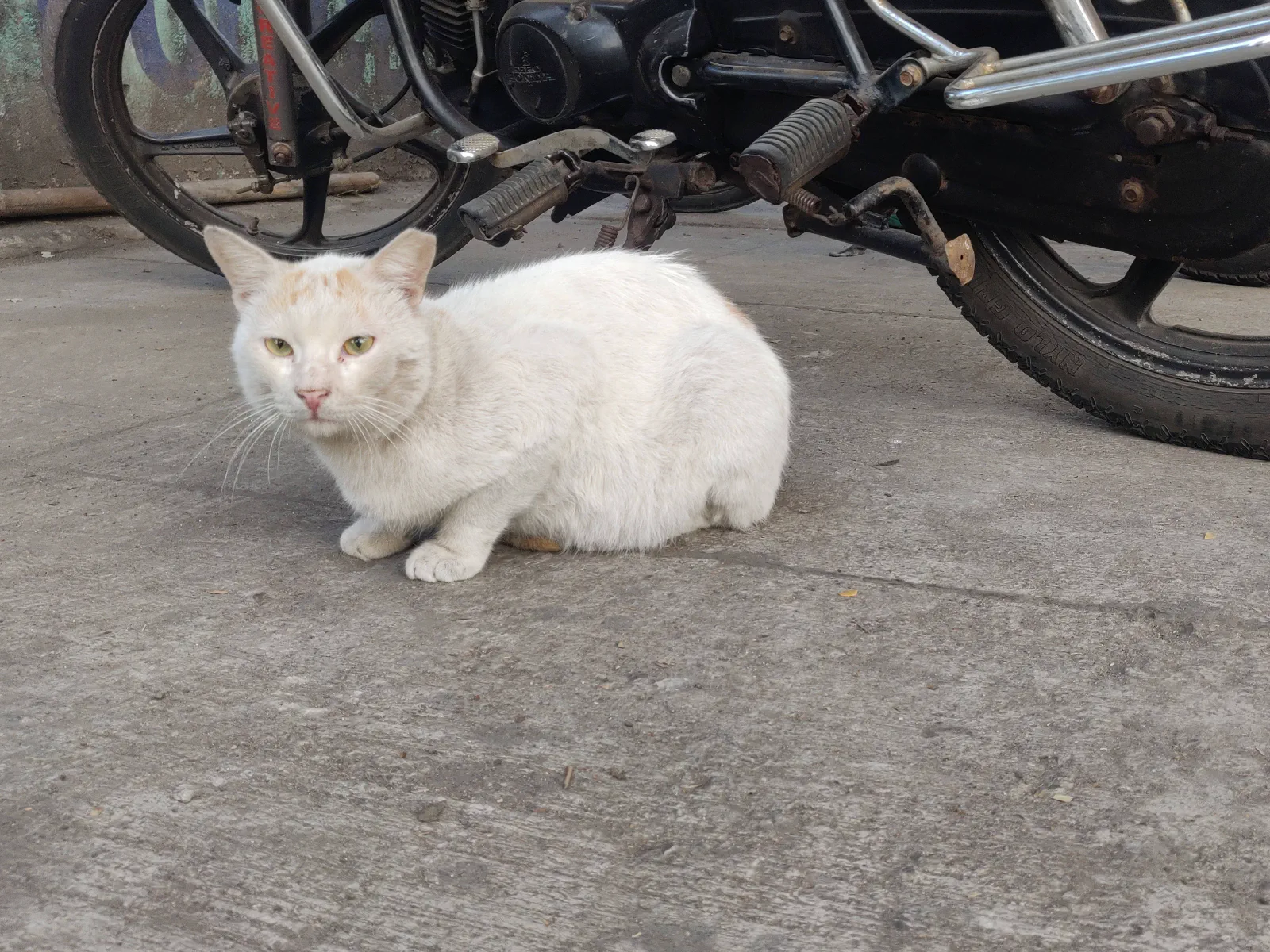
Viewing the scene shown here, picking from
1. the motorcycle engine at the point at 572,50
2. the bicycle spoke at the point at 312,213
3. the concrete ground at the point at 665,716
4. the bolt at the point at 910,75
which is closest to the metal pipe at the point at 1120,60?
the bolt at the point at 910,75

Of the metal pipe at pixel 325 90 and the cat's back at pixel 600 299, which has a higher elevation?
the metal pipe at pixel 325 90

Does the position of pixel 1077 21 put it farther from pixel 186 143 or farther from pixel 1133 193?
pixel 186 143

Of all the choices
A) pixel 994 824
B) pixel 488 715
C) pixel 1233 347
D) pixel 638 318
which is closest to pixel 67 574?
pixel 488 715

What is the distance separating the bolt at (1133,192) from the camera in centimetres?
285

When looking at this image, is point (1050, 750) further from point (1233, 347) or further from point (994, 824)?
point (1233, 347)

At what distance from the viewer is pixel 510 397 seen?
238cm

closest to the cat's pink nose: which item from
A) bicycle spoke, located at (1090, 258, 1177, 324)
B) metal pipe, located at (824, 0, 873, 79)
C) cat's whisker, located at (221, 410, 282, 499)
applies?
cat's whisker, located at (221, 410, 282, 499)

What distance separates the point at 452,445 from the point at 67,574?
2.68 feet

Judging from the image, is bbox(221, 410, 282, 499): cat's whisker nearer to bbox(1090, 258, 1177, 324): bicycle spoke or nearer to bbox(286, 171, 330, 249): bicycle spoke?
bbox(286, 171, 330, 249): bicycle spoke

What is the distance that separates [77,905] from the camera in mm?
1470

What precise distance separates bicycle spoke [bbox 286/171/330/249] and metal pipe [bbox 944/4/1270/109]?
2.82 m

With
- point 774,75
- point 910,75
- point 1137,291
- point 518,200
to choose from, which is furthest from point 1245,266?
point 518,200

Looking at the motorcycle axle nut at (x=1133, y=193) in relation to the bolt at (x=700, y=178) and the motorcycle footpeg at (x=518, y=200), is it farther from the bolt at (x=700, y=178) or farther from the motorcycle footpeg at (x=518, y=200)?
the motorcycle footpeg at (x=518, y=200)

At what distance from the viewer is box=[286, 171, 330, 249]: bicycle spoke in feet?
15.5
